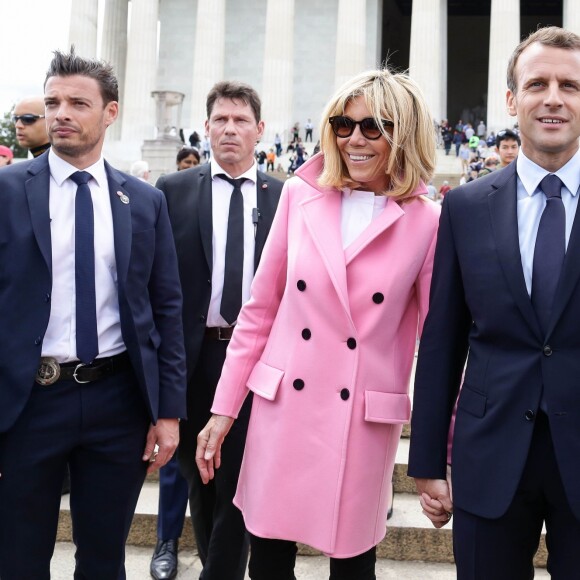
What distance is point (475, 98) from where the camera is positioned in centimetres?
6706

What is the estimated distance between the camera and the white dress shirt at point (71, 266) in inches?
159

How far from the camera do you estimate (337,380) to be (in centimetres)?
369

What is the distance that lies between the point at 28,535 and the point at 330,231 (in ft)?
7.68

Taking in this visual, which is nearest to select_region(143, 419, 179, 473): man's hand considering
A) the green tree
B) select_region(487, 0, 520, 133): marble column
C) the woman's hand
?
the woman's hand

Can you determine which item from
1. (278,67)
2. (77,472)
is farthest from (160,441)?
(278,67)

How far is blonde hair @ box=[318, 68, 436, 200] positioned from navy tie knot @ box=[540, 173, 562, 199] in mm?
732

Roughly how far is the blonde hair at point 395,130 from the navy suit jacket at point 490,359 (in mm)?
358

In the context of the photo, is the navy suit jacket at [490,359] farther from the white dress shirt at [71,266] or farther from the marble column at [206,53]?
the marble column at [206,53]

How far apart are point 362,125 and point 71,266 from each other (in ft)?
5.91

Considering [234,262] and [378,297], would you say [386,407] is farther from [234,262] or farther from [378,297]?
[234,262]

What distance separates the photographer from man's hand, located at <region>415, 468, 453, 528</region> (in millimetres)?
3469

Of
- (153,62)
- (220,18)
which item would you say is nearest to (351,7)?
(220,18)

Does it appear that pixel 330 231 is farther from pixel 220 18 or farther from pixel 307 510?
pixel 220 18

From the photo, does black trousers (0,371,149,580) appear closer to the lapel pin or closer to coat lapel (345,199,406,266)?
the lapel pin
